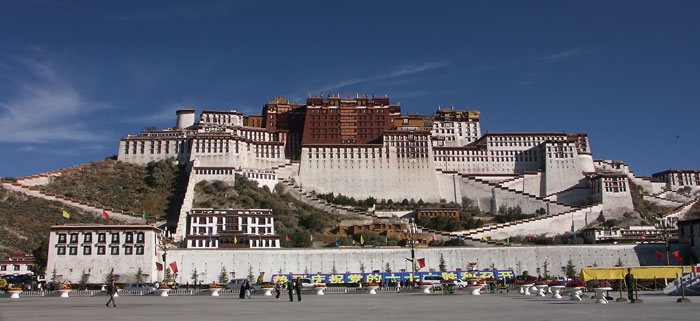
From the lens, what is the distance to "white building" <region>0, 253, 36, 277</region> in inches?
2628

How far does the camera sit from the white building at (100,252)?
198 feet

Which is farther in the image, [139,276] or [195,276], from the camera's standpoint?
[195,276]

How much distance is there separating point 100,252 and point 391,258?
2979 centimetres

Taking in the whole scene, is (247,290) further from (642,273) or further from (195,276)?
(195,276)

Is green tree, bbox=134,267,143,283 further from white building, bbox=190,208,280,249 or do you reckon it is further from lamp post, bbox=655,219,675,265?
lamp post, bbox=655,219,675,265

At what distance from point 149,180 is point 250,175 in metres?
15.2

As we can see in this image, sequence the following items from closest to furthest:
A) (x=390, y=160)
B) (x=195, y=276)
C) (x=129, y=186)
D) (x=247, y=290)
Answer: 1. (x=247, y=290)
2. (x=195, y=276)
3. (x=129, y=186)
4. (x=390, y=160)

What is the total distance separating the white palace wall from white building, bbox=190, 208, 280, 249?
4.91m

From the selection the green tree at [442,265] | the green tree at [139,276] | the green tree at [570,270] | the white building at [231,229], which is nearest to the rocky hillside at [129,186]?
the white building at [231,229]

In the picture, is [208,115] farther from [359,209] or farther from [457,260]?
[457,260]

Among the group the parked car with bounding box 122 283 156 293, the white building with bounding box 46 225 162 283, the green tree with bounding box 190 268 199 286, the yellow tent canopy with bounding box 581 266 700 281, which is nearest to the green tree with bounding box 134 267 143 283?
the white building with bounding box 46 225 162 283

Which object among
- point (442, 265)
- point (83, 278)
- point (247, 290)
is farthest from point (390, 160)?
point (247, 290)

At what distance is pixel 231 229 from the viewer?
7569 cm

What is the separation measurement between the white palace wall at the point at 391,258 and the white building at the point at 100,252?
3.86m
